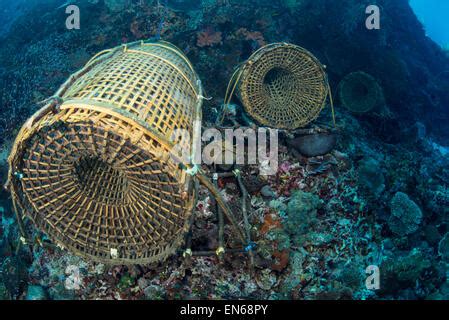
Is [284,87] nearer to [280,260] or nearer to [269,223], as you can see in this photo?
[269,223]

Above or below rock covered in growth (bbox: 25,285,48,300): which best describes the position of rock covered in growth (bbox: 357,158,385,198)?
above

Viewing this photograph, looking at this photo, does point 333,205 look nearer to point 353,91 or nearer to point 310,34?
point 353,91

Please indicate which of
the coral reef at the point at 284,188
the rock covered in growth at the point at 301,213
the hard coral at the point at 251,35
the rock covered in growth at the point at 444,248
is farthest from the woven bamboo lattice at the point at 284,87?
the rock covered in growth at the point at 444,248

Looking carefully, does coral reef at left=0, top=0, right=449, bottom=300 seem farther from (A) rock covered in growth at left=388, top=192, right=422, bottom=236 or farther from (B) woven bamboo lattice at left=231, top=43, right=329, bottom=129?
(B) woven bamboo lattice at left=231, top=43, right=329, bottom=129

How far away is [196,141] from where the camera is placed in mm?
3328

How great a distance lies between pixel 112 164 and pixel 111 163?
3 cm

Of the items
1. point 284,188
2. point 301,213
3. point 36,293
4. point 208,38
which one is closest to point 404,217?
point 301,213

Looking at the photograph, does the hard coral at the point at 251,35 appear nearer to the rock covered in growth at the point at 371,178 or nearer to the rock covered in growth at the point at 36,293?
the rock covered in growth at the point at 371,178

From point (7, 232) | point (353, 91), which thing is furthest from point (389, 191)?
point (7, 232)

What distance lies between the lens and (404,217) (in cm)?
540

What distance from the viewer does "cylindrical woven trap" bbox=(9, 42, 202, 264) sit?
2.83 m

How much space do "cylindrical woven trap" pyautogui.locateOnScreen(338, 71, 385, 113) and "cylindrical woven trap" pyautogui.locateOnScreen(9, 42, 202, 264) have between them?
4.99 m

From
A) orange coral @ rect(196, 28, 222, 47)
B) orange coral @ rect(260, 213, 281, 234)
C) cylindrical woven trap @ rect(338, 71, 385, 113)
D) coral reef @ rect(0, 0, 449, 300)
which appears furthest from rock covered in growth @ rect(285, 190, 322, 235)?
orange coral @ rect(196, 28, 222, 47)

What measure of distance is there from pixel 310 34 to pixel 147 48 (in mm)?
7045
